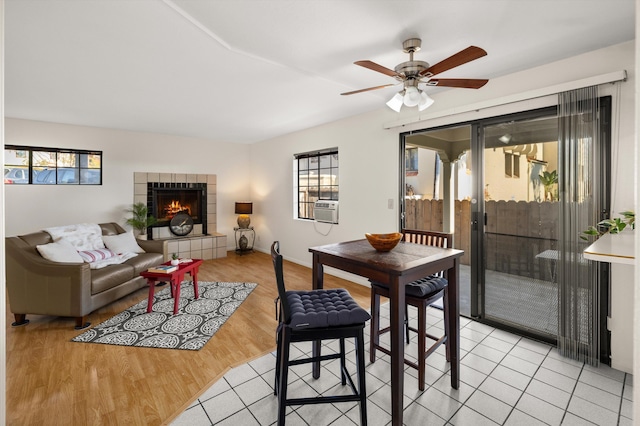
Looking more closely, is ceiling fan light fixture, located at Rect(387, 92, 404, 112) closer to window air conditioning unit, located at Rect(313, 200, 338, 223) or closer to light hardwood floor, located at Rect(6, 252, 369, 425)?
light hardwood floor, located at Rect(6, 252, 369, 425)

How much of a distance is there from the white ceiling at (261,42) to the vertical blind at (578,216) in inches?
20.0

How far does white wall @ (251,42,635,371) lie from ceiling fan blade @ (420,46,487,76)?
4.14ft

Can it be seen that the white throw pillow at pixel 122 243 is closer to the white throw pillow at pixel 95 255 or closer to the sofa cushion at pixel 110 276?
the white throw pillow at pixel 95 255

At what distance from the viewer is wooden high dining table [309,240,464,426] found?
5.22ft

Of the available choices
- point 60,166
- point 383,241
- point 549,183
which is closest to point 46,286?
point 60,166

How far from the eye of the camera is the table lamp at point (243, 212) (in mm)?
6262

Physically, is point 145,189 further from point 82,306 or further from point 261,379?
point 261,379

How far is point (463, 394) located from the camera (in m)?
1.95

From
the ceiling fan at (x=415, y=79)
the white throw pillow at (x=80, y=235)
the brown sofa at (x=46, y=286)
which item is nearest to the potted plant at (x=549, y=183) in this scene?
the ceiling fan at (x=415, y=79)

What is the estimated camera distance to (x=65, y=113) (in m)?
4.16

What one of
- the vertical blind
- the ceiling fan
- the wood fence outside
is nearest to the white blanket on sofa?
the ceiling fan

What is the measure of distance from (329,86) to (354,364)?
2.62 m

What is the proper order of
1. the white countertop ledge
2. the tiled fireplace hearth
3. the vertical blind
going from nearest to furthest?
the white countertop ledge
the vertical blind
the tiled fireplace hearth

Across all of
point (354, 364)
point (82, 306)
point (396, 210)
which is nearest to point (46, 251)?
point (82, 306)
